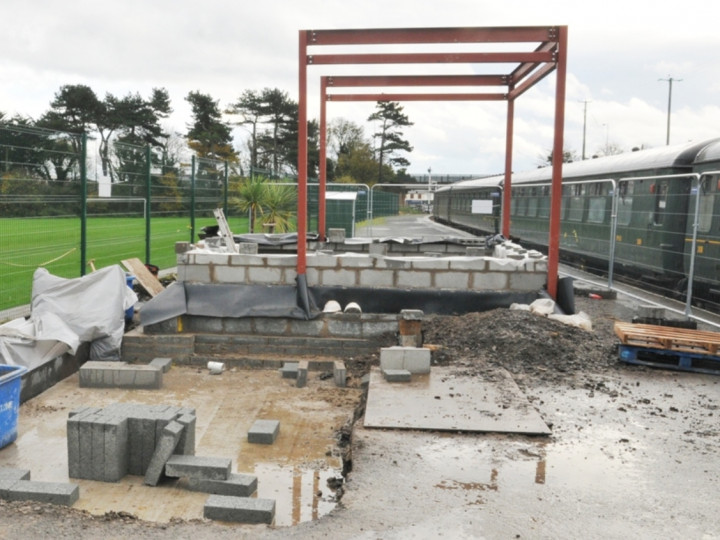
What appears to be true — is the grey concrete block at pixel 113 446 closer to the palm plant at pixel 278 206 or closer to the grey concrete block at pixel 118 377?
the grey concrete block at pixel 118 377

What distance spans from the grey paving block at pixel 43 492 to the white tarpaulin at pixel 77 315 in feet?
11.5

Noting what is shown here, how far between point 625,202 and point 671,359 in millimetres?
7695

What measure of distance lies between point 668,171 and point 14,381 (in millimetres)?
11759

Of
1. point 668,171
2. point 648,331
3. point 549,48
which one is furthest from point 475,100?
point 648,331

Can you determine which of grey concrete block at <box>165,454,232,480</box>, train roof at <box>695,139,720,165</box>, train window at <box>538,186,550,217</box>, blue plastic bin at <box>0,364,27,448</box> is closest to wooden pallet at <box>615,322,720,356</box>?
grey concrete block at <box>165,454,232,480</box>

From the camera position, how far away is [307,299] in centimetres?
917

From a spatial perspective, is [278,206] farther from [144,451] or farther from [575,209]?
[144,451]

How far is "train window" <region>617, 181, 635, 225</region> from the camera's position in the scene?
1387cm

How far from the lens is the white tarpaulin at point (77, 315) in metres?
7.74

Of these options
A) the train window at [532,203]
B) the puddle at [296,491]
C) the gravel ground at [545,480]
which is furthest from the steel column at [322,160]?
the train window at [532,203]

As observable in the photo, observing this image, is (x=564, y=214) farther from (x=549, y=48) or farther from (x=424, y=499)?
(x=424, y=499)

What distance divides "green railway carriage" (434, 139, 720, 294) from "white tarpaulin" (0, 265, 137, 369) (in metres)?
8.34

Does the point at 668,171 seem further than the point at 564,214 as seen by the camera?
No

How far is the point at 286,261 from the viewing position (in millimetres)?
9352
